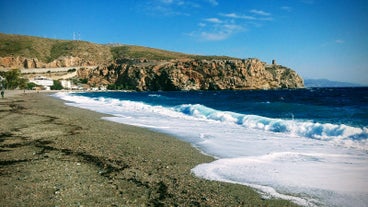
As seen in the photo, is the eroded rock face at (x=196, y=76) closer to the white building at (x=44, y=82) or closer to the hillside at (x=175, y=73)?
the hillside at (x=175, y=73)

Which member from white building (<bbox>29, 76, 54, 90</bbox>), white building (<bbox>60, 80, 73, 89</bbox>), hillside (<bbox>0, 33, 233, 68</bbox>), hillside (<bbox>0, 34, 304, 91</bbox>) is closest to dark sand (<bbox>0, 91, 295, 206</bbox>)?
white building (<bbox>29, 76, 54, 90</bbox>)

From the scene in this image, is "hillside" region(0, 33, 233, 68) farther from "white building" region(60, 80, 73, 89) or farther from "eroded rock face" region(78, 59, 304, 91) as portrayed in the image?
"white building" region(60, 80, 73, 89)

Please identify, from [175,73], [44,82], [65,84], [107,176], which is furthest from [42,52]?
[107,176]

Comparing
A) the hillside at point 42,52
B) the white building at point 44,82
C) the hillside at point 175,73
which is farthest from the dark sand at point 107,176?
the hillside at point 42,52

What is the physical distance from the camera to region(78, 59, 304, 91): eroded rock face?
131 m

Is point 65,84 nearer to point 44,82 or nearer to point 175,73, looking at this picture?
point 44,82

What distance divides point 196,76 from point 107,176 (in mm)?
126735

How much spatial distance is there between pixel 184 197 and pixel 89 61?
7042 inches

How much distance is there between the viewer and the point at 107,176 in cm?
697

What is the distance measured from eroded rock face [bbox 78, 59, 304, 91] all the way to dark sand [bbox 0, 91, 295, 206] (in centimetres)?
12119

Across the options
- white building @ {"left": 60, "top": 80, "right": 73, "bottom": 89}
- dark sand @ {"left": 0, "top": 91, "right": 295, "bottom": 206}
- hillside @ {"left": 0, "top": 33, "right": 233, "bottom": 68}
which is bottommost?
dark sand @ {"left": 0, "top": 91, "right": 295, "bottom": 206}

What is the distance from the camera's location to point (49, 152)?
940 centimetres

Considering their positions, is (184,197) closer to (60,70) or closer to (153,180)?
(153,180)

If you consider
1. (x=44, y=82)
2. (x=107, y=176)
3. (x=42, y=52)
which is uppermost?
(x=42, y=52)
